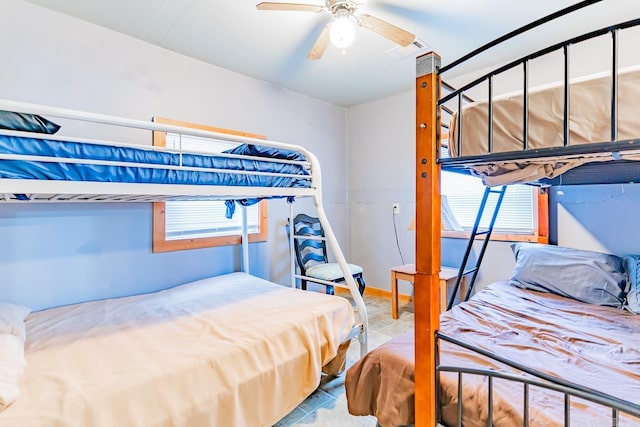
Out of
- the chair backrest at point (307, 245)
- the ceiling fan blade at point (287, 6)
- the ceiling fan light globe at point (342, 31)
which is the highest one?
the ceiling fan blade at point (287, 6)

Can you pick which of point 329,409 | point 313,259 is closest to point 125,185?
point 329,409

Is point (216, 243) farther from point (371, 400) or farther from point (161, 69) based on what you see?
point (371, 400)

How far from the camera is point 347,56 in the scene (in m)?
2.80

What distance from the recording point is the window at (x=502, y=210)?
280cm

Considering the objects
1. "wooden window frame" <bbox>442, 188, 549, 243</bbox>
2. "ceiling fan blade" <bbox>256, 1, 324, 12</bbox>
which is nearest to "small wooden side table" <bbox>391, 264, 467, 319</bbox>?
"wooden window frame" <bbox>442, 188, 549, 243</bbox>

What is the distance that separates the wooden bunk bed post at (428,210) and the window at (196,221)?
78.9 inches

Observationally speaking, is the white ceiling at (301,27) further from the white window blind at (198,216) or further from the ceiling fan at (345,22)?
the white window blind at (198,216)

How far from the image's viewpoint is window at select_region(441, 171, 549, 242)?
2.80m

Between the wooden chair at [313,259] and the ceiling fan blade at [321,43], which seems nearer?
the ceiling fan blade at [321,43]

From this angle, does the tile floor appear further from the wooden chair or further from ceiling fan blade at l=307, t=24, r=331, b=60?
ceiling fan blade at l=307, t=24, r=331, b=60

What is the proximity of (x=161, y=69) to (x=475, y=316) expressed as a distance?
2.98m

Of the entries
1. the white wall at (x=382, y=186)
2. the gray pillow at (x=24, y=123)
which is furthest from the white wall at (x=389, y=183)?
the gray pillow at (x=24, y=123)

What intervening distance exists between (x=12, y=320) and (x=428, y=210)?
78.5 inches

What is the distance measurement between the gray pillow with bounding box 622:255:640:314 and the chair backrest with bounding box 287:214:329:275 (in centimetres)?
244
